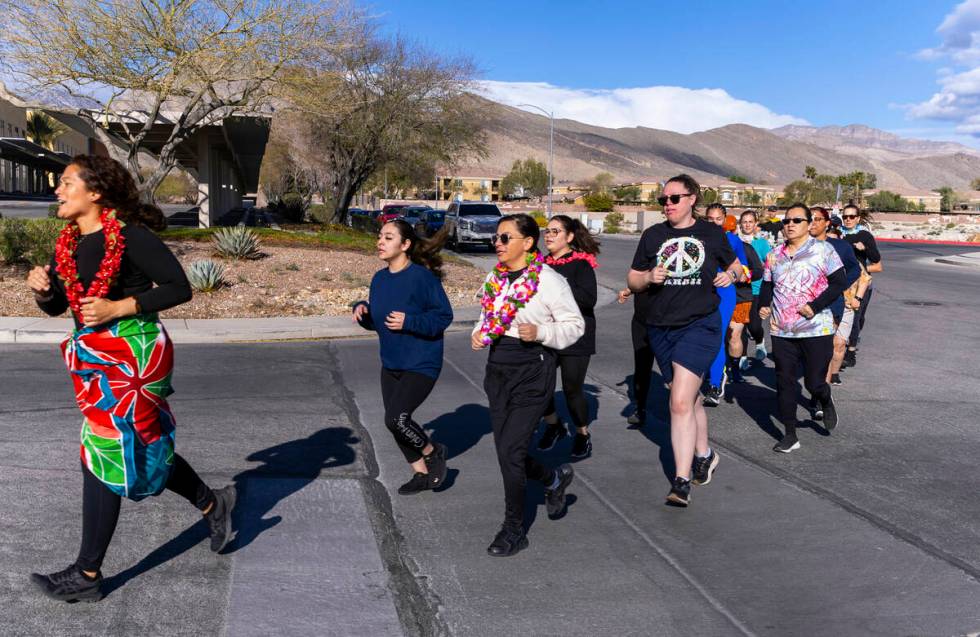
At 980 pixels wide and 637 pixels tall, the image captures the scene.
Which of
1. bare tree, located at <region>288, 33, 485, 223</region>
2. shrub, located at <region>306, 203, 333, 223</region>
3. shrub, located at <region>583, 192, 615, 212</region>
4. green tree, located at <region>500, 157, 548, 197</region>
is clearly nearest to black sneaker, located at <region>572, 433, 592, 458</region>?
bare tree, located at <region>288, 33, 485, 223</region>

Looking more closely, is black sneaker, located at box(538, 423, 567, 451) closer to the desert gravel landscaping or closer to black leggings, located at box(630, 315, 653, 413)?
black leggings, located at box(630, 315, 653, 413)

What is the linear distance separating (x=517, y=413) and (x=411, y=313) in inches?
39.9

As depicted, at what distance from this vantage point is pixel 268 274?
17.6m

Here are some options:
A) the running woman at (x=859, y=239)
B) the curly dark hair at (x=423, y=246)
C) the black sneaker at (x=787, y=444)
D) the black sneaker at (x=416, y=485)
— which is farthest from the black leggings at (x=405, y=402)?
the running woman at (x=859, y=239)

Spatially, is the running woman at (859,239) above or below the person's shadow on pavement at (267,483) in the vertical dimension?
above

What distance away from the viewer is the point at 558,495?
5.16 metres

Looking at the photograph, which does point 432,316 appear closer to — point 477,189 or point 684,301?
point 684,301

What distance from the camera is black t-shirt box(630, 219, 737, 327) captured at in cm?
559

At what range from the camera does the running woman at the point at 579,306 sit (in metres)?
6.61

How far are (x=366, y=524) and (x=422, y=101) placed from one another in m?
29.5

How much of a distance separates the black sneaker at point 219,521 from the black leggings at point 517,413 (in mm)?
1396

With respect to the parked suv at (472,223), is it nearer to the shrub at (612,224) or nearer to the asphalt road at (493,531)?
the shrub at (612,224)

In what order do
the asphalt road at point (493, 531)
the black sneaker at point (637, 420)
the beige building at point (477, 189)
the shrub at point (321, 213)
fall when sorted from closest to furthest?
the asphalt road at point (493, 531) → the black sneaker at point (637, 420) → the shrub at point (321, 213) → the beige building at point (477, 189)

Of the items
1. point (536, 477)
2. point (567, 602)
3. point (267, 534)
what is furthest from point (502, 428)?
point (267, 534)
